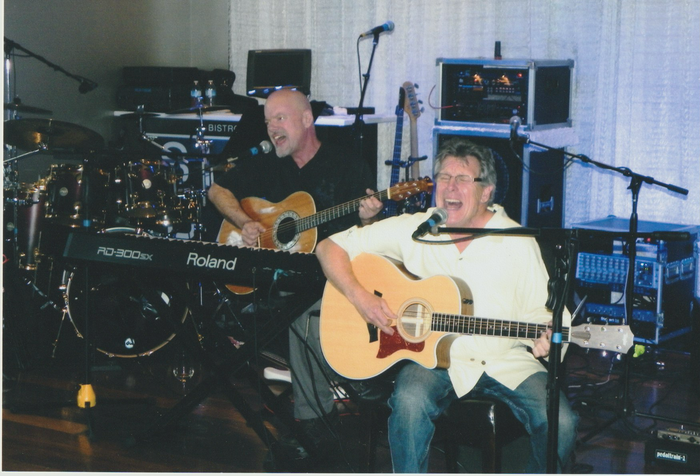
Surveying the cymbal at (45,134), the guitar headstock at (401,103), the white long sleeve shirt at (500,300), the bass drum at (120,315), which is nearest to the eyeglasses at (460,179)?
the white long sleeve shirt at (500,300)

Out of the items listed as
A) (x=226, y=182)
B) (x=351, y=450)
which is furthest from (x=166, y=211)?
(x=351, y=450)

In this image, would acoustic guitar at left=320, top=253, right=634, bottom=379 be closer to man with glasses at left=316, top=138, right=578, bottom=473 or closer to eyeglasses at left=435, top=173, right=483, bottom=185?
man with glasses at left=316, top=138, right=578, bottom=473

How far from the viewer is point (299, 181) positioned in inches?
160

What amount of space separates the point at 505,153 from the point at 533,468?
2768 millimetres

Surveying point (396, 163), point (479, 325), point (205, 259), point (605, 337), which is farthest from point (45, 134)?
point (605, 337)

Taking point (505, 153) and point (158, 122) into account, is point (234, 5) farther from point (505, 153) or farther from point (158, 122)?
point (505, 153)

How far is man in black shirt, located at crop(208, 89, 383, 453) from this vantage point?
3697mm

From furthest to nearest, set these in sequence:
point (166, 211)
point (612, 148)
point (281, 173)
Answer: point (612, 148)
point (166, 211)
point (281, 173)

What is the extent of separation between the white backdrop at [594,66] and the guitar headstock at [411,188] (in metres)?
2.62

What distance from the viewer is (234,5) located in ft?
23.6

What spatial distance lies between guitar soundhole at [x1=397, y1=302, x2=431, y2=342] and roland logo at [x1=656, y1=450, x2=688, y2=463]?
1233mm

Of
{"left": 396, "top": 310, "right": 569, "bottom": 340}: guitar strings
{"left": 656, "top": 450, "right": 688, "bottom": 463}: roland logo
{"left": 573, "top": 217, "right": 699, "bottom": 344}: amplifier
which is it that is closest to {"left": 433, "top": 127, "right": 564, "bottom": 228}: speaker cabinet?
{"left": 573, "top": 217, "right": 699, "bottom": 344}: amplifier

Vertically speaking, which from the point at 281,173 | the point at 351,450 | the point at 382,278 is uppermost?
the point at 281,173

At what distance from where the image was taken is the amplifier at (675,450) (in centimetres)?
337
